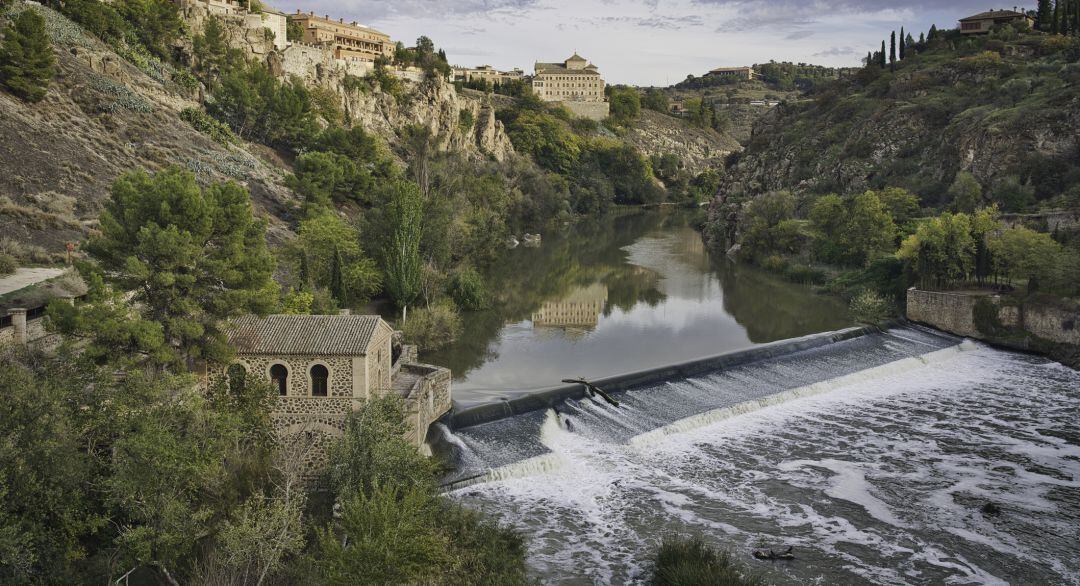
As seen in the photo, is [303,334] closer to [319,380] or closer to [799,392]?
[319,380]

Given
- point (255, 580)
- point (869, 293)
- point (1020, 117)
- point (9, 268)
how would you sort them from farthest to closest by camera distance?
point (1020, 117)
point (869, 293)
point (9, 268)
point (255, 580)

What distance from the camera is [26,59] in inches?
1447

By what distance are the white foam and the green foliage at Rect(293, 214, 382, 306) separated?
45.2 ft

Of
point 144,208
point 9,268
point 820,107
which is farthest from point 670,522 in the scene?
point 820,107

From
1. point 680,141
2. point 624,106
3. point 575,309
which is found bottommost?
point 575,309

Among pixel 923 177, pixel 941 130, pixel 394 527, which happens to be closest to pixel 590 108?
pixel 941 130

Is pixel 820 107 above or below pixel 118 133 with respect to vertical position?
above

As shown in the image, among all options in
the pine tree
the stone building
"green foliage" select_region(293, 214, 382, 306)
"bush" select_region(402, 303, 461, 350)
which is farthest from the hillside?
the stone building

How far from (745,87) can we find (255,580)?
19298cm

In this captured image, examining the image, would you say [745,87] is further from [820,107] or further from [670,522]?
[670,522]

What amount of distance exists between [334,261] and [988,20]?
246 feet

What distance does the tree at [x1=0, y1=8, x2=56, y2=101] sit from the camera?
3634 centimetres

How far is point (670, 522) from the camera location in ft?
56.2

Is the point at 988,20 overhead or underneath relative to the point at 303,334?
overhead
